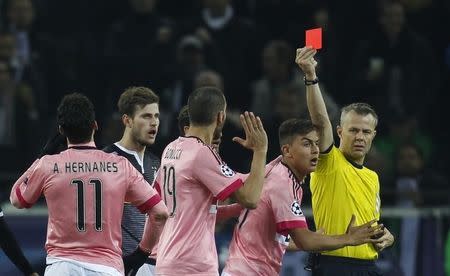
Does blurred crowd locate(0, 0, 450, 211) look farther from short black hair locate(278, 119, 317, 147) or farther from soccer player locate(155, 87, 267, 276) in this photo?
soccer player locate(155, 87, 267, 276)

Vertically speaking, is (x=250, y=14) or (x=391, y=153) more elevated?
(x=250, y=14)

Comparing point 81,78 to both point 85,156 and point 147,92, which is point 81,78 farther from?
point 85,156

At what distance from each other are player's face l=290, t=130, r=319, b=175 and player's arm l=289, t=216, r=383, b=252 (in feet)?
1.55

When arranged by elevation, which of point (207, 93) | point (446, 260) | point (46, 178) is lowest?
point (446, 260)

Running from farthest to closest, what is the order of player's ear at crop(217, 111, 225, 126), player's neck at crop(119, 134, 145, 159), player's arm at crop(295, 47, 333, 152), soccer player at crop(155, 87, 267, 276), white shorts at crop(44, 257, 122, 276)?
1. player's neck at crop(119, 134, 145, 159)
2. player's arm at crop(295, 47, 333, 152)
3. player's ear at crop(217, 111, 225, 126)
4. soccer player at crop(155, 87, 267, 276)
5. white shorts at crop(44, 257, 122, 276)

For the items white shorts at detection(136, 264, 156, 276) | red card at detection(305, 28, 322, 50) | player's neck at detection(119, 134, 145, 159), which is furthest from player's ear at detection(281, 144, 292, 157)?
white shorts at detection(136, 264, 156, 276)

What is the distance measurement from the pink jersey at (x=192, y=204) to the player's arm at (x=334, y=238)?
24.0 inches

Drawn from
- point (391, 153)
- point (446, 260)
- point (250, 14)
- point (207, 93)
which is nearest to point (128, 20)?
point (250, 14)

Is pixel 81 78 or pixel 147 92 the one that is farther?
pixel 81 78

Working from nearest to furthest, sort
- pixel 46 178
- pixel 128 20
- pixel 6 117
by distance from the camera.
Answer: pixel 46 178, pixel 6 117, pixel 128 20

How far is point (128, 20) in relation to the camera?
1495 centimetres

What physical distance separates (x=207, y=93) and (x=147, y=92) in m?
1.41

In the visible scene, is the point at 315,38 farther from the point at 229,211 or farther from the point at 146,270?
the point at 146,270

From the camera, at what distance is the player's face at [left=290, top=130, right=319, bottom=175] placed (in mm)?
8844
